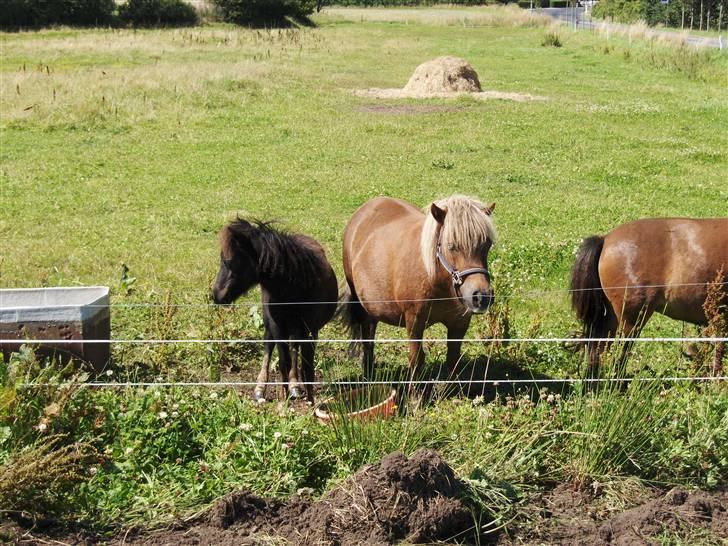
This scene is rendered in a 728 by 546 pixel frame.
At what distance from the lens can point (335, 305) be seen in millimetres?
7832

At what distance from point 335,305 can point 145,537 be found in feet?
11.1

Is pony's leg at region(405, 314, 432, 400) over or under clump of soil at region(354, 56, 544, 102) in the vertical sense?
under

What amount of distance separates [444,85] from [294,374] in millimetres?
21708

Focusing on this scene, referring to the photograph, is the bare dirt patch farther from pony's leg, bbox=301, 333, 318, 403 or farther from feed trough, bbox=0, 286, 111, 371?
feed trough, bbox=0, 286, 111, 371

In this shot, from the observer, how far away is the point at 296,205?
48.3ft

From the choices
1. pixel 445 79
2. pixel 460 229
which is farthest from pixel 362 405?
pixel 445 79

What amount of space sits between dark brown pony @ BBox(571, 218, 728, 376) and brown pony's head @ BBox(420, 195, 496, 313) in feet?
5.20

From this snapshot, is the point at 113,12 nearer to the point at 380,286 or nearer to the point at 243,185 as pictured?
the point at 243,185

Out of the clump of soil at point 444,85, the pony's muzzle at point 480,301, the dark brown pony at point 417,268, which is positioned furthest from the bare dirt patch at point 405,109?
the pony's muzzle at point 480,301

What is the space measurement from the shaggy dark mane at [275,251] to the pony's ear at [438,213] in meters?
1.33

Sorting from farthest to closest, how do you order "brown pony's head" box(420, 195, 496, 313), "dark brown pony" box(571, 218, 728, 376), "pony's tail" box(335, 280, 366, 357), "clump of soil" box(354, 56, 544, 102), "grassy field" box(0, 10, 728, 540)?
"clump of soil" box(354, 56, 544, 102) < "pony's tail" box(335, 280, 366, 357) < "dark brown pony" box(571, 218, 728, 376) < "brown pony's head" box(420, 195, 496, 313) < "grassy field" box(0, 10, 728, 540)

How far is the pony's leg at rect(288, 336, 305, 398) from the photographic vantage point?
7.16 metres

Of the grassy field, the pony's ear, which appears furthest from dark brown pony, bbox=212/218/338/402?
the pony's ear

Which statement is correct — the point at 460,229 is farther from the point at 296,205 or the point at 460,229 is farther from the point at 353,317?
the point at 296,205
